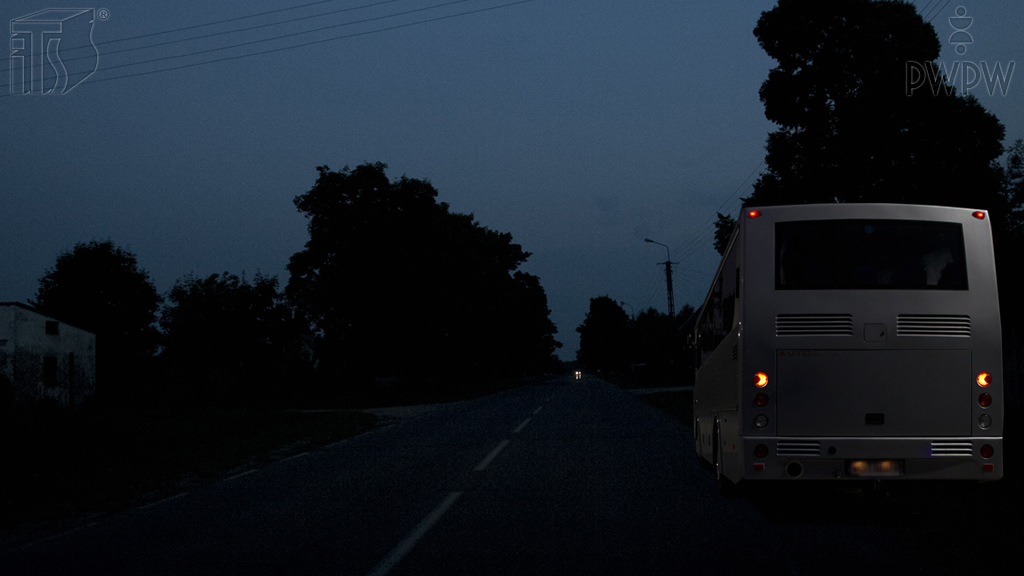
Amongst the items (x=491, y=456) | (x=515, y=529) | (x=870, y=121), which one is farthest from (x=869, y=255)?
(x=870, y=121)

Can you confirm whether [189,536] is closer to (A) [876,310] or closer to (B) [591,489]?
(B) [591,489]

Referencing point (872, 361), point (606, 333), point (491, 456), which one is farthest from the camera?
point (606, 333)

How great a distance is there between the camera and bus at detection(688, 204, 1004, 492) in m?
7.36

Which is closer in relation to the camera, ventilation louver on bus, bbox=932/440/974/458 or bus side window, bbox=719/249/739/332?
ventilation louver on bus, bbox=932/440/974/458

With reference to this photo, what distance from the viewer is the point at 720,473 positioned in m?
9.23

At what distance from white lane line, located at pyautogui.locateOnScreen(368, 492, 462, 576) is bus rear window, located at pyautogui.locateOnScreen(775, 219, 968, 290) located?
3.93 m

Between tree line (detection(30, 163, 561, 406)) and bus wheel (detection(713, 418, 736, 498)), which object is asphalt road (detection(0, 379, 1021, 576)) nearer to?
bus wheel (detection(713, 418, 736, 498))

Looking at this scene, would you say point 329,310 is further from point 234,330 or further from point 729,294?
point 729,294

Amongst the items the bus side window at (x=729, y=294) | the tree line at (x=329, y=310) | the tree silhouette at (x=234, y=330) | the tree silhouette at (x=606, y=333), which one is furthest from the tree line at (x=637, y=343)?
the tree silhouette at (x=234, y=330)

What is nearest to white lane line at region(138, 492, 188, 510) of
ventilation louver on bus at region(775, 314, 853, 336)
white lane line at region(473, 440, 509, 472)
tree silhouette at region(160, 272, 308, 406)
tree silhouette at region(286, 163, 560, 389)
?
white lane line at region(473, 440, 509, 472)

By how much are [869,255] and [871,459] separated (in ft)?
5.99

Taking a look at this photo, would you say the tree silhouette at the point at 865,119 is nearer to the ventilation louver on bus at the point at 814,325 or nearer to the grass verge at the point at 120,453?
the grass verge at the point at 120,453

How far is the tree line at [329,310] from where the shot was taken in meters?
44.1

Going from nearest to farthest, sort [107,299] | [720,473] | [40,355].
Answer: [720,473], [40,355], [107,299]
